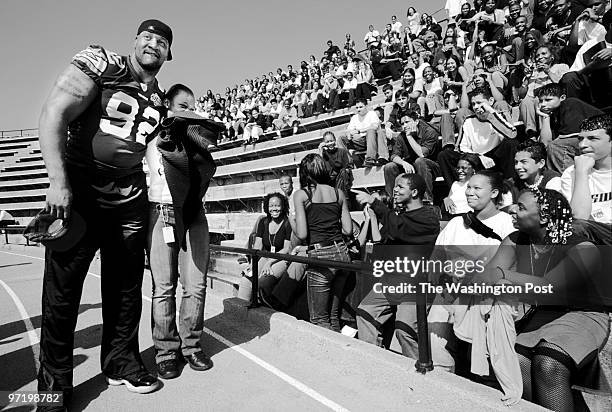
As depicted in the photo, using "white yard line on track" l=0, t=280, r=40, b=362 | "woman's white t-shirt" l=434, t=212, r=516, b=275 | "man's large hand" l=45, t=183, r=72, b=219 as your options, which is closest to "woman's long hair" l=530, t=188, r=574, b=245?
"woman's white t-shirt" l=434, t=212, r=516, b=275

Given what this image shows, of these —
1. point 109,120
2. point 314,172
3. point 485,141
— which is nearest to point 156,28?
Result: point 109,120

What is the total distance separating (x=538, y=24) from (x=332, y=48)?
37.1 ft

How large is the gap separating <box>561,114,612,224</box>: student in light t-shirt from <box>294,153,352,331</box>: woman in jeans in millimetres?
2137

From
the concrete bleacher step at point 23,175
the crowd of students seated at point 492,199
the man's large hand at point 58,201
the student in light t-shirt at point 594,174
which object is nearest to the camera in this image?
the man's large hand at point 58,201

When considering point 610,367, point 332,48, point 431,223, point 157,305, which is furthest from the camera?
point 332,48

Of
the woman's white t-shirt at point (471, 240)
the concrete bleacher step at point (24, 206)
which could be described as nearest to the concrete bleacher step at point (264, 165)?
the woman's white t-shirt at point (471, 240)

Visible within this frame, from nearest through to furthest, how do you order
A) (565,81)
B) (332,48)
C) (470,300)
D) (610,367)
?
(610,367)
(470,300)
(565,81)
(332,48)

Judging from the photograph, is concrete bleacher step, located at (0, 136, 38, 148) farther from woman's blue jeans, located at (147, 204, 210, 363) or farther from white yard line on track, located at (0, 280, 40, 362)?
woman's blue jeans, located at (147, 204, 210, 363)

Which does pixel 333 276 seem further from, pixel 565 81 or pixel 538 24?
pixel 538 24

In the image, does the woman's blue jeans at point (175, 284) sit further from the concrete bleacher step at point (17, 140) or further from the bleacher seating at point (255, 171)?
the concrete bleacher step at point (17, 140)

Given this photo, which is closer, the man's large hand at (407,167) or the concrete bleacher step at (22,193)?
the man's large hand at (407,167)

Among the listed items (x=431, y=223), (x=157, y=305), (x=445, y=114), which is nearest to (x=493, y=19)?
(x=445, y=114)

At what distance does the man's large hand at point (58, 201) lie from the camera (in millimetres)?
2291

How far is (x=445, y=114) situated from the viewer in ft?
22.7
